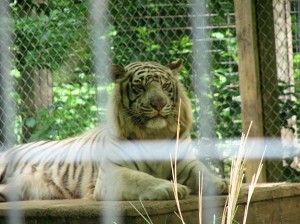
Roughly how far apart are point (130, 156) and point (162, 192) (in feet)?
1.40

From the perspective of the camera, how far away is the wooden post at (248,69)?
396cm

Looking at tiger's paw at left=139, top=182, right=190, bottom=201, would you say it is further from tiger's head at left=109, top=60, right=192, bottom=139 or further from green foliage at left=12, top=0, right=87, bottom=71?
green foliage at left=12, top=0, right=87, bottom=71

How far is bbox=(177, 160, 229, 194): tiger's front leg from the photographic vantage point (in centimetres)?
283

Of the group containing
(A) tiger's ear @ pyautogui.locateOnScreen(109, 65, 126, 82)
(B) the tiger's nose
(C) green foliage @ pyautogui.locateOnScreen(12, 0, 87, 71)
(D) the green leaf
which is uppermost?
(C) green foliage @ pyautogui.locateOnScreen(12, 0, 87, 71)

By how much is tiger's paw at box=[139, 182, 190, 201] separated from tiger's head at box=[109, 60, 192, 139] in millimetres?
341

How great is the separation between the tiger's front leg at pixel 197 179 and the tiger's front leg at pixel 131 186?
0.11 metres

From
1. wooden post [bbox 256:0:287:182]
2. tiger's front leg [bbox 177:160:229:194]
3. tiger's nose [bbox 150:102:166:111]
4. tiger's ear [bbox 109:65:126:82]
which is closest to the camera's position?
tiger's front leg [bbox 177:160:229:194]

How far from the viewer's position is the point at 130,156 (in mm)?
3049

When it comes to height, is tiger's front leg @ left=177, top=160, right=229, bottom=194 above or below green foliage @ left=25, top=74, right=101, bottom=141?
below

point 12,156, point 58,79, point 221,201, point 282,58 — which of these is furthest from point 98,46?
point 58,79

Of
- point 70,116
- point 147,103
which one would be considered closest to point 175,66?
point 147,103

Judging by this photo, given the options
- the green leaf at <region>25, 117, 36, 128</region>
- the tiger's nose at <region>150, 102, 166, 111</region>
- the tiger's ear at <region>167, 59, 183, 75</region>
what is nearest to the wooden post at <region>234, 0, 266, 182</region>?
the tiger's ear at <region>167, 59, 183, 75</region>

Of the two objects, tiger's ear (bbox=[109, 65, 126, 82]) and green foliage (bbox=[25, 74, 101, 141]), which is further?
green foliage (bbox=[25, 74, 101, 141])

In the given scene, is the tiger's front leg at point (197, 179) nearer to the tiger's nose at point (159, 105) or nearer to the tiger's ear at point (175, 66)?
the tiger's nose at point (159, 105)
